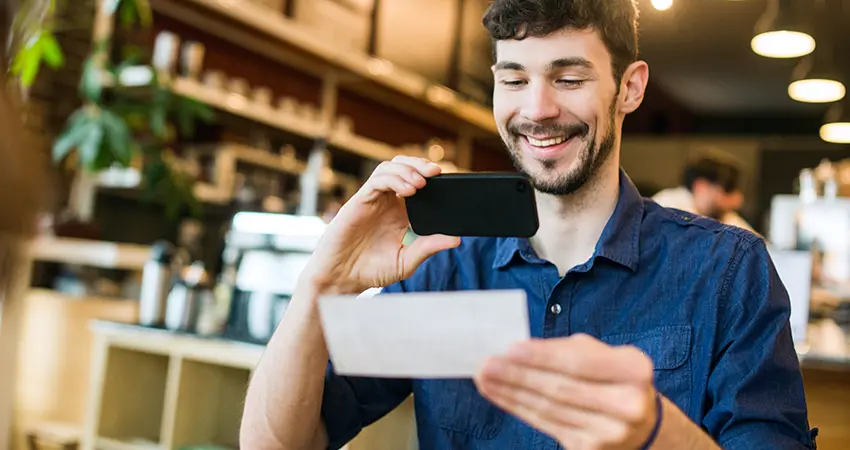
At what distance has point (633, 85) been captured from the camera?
4.60 ft

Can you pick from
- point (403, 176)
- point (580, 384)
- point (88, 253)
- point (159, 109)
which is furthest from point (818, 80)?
point (580, 384)

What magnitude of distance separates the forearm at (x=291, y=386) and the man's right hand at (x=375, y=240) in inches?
1.7

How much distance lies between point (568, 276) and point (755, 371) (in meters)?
0.29

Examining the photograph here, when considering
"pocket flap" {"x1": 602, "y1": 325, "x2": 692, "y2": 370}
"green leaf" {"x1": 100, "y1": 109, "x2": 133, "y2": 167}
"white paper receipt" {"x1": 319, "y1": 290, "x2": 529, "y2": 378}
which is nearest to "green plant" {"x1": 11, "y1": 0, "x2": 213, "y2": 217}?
"green leaf" {"x1": 100, "y1": 109, "x2": 133, "y2": 167}

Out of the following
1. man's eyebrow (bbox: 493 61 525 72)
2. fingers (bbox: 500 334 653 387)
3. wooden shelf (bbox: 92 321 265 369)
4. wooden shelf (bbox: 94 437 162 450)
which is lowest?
wooden shelf (bbox: 94 437 162 450)

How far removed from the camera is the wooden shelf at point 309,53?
3.76m

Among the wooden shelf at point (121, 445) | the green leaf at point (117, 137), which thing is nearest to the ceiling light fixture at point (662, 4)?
the wooden shelf at point (121, 445)

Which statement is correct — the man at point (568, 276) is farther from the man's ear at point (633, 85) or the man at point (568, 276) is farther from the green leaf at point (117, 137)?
the green leaf at point (117, 137)

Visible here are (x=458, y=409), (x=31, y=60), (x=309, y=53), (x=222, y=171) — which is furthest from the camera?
(x=309, y=53)

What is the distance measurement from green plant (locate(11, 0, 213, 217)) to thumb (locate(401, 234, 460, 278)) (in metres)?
1.69

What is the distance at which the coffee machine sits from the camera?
2.40 meters

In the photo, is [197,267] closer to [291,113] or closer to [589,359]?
[291,113]

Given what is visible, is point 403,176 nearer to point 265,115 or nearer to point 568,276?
point 568,276

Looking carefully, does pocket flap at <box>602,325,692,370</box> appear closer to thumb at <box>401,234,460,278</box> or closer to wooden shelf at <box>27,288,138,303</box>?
thumb at <box>401,234,460,278</box>
